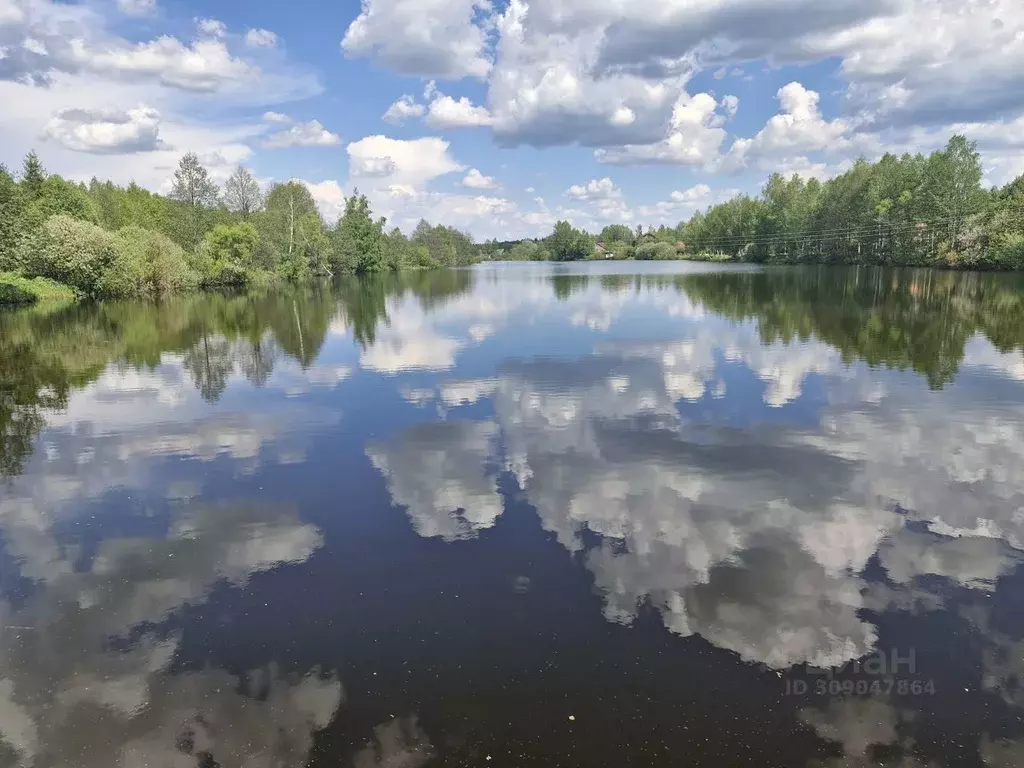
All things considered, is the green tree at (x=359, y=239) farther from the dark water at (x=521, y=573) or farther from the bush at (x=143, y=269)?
the dark water at (x=521, y=573)

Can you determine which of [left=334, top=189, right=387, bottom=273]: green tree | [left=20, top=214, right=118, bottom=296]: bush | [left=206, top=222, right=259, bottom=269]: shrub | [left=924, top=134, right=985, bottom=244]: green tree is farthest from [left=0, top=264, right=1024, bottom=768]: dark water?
[left=334, top=189, right=387, bottom=273]: green tree

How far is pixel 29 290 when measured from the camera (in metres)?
53.9

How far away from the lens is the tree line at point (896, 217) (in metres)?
76.9

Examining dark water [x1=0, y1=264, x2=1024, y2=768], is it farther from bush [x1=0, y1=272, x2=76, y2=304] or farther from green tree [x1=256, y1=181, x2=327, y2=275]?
green tree [x1=256, y1=181, x2=327, y2=275]

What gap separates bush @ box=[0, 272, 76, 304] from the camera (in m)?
51.9

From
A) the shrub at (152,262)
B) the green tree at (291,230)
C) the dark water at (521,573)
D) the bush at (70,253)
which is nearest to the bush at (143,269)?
the shrub at (152,262)

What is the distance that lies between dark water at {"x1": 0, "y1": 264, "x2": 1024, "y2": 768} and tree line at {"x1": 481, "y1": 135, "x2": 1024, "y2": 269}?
72.0 metres

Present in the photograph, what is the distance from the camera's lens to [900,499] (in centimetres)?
1066

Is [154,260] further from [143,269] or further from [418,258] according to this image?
[418,258]

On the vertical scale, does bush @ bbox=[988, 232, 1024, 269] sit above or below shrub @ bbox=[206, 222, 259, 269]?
below

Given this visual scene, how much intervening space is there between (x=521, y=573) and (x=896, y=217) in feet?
367

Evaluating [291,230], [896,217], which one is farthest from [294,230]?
[896,217]

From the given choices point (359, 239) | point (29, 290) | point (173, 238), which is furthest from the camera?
point (359, 239)

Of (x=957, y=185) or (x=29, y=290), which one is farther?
(x=957, y=185)
